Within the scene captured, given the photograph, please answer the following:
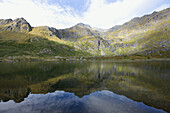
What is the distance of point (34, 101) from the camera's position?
17.6 meters

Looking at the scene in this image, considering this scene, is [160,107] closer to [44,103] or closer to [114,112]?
[114,112]

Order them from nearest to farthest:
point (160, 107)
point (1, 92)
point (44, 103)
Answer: point (160, 107), point (44, 103), point (1, 92)

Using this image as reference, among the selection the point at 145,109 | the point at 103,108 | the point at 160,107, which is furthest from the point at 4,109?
the point at 160,107

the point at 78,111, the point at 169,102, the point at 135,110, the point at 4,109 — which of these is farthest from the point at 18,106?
the point at 169,102

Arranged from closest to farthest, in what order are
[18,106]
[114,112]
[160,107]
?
[114,112] < [160,107] < [18,106]

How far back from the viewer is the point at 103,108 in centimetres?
1466

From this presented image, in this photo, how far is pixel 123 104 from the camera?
1606 centimetres

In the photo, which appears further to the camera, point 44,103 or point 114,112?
point 44,103

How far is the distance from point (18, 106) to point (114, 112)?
14.6 m

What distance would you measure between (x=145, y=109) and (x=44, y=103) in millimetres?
15701

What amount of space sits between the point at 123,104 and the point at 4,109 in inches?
717

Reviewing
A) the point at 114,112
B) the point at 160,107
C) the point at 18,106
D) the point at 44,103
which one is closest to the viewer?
the point at 114,112

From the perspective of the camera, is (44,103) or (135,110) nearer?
(135,110)

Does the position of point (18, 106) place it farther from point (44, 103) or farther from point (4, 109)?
point (44, 103)
